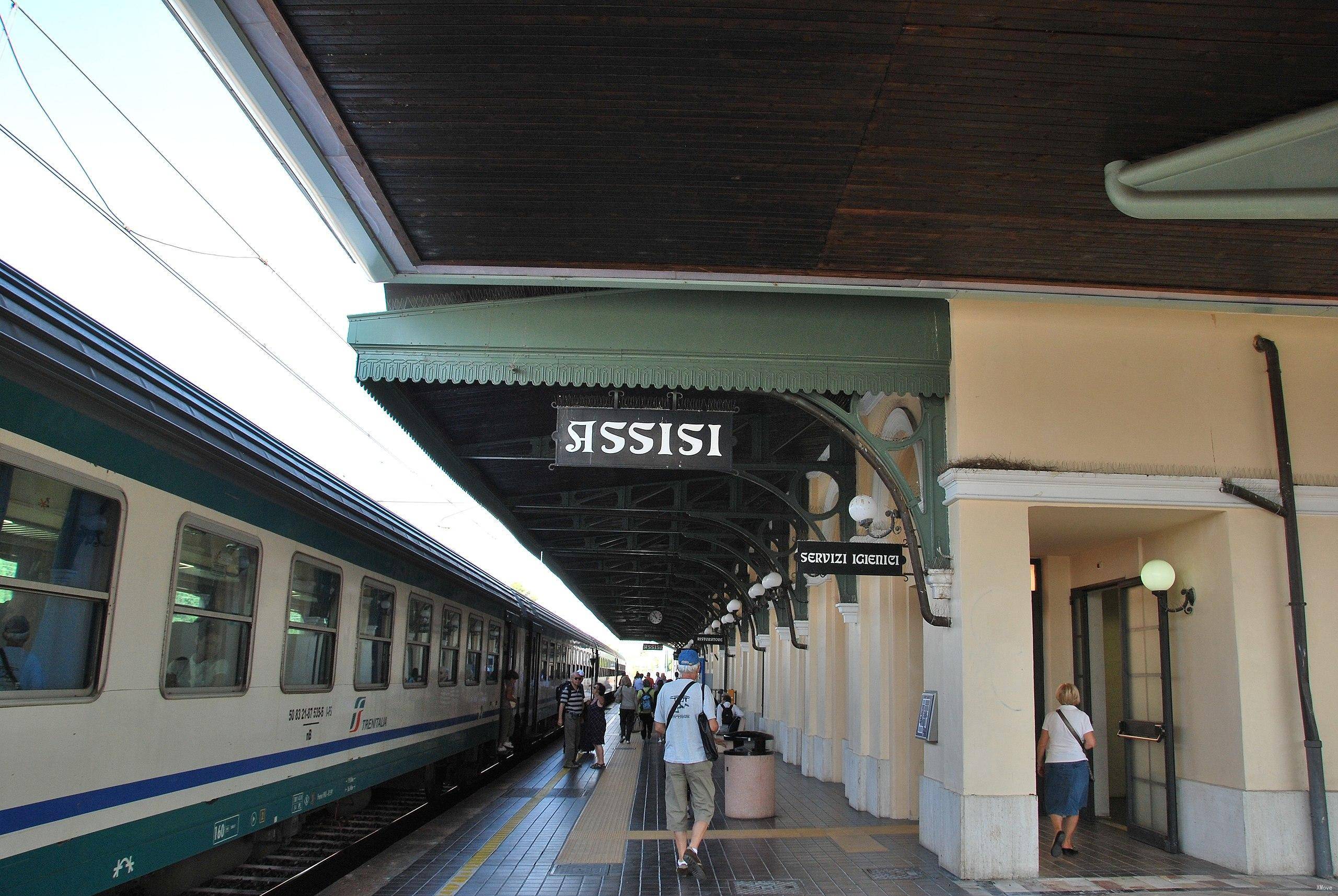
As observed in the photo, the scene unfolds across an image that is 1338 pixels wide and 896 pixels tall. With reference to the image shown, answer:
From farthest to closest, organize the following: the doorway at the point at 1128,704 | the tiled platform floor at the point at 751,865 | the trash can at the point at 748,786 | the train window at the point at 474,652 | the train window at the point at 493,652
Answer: the train window at the point at 493,652
the train window at the point at 474,652
the trash can at the point at 748,786
the doorway at the point at 1128,704
the tiled platform floor at the point at 751,865

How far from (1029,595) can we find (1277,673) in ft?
6.20

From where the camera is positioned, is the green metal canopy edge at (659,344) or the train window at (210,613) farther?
the green metal canopy edge at (659,344)

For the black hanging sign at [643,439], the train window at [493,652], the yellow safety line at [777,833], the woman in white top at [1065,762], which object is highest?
the black hanging sign at [643,439]

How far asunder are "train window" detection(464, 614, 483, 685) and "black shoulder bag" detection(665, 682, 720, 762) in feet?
16.8

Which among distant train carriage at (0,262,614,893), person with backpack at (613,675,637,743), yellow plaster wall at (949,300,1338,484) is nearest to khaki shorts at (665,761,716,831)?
distant train carriage at (0,262,614,893)

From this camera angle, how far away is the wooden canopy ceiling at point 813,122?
4438 millimetres

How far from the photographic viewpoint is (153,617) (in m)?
4.46

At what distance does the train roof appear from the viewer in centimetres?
366

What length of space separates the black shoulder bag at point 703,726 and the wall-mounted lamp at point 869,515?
82.0 inches

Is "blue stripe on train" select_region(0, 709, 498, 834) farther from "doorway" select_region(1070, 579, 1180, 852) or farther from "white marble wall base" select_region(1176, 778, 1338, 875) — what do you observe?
"white marble wall base" select_region(1176, 778, 1338, 875)

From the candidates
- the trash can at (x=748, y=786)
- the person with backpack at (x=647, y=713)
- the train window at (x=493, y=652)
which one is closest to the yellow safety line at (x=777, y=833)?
the trash can at (x=748, y=786)

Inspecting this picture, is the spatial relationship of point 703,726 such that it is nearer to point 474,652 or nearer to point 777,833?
point 777,833

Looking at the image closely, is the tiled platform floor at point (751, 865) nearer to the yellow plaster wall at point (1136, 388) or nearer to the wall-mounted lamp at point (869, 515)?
the wall-mounted lamp at point (869, 515)

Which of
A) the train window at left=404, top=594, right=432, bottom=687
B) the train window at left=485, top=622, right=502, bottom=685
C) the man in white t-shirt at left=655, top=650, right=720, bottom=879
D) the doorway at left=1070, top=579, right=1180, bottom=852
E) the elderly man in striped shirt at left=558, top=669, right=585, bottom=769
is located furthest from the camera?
the elderly man in striped shirt at left=558, top=669, right=585, bottom=769
